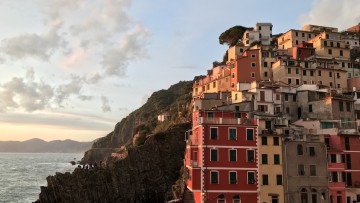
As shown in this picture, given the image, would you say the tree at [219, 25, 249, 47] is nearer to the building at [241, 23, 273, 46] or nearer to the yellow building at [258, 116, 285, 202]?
the building at [241, 23, 273, 46]

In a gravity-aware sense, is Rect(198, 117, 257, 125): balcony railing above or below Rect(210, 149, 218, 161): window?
above

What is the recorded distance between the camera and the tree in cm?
11256

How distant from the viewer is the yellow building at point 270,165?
4741cm

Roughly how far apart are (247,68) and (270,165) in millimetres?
36091

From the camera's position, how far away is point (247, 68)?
264ft

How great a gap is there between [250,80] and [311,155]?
33.1 meters

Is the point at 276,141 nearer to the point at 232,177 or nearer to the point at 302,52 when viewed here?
the point at 232,177

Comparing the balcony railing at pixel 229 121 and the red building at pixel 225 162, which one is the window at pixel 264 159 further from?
the balcony railing at pixel 229 121

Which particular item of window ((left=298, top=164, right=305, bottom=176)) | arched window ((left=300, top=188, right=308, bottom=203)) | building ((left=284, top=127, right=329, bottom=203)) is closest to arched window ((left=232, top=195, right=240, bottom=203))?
building ((left=284, top=127, right=329, bottom=203))

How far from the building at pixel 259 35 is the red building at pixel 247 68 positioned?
20.3 m

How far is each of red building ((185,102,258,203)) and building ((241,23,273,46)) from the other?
2224 inches

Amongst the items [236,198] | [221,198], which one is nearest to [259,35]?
[236,198]

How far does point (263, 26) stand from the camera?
344 feet

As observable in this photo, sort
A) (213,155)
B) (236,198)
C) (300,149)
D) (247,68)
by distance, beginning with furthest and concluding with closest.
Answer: (247,68) → (300,149) → (213,155) → (236,198)
